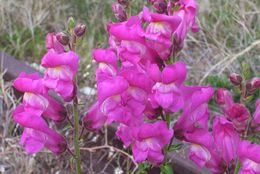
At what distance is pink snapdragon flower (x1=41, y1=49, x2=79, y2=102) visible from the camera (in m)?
Result: 1.32

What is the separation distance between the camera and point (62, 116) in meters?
1.43

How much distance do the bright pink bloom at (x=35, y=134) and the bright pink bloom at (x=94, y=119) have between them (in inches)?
2.7

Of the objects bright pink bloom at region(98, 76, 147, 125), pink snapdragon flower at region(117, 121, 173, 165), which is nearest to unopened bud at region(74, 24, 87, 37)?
bright pink bloom at region(98, 76, 147, 125)

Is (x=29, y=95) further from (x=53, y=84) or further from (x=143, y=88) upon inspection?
(x=143, y=88)

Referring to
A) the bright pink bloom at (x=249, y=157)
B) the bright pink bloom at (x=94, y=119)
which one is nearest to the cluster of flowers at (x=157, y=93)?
the bright pink bloom at (x=249, y=157)

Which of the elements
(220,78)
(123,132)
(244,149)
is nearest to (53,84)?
(123,132)

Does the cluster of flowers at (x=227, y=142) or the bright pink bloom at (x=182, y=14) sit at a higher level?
the bright pink bloom at (x=182, y=14)

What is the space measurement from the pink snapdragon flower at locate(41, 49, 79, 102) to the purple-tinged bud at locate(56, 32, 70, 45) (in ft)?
0.08

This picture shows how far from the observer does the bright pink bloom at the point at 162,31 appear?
4.09ft

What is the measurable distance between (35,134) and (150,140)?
0.27 meters

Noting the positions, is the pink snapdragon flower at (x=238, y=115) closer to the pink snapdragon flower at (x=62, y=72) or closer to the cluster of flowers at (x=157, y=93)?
the cluster of flowers at (x=157, y=93)

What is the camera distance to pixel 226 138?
4.47 feet

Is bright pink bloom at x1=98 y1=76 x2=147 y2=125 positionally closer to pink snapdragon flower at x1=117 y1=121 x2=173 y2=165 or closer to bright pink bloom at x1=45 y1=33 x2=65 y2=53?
pink snapdragon flower at x1=117 y1=121 x2=173 y2=165

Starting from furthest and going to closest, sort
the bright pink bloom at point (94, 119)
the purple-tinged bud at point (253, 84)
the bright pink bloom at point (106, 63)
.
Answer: the bright pink bloom at point (94, 119) < the bright pink bloom at point (106, 63) < the purple-tinged bud at point (253, 84)
